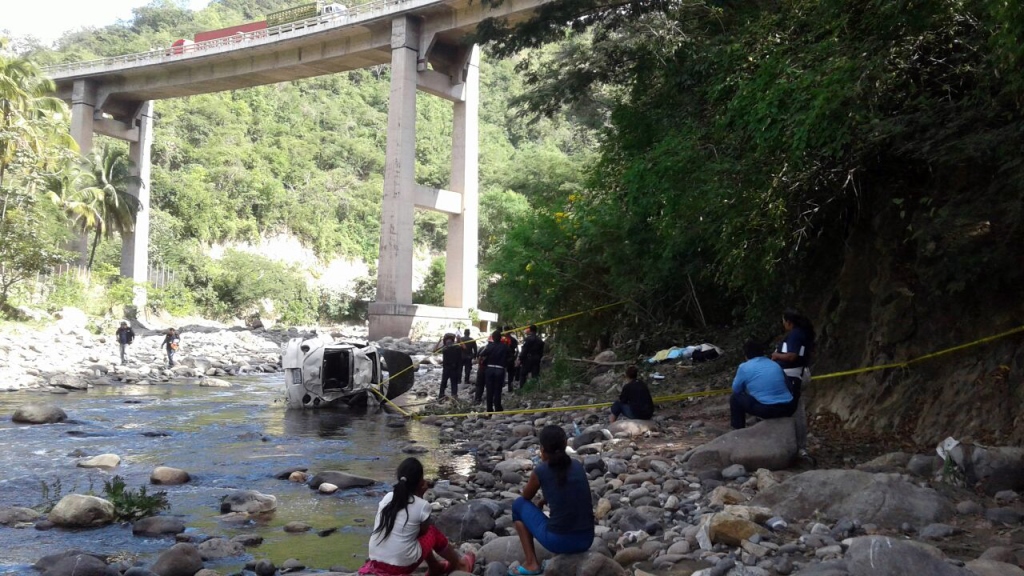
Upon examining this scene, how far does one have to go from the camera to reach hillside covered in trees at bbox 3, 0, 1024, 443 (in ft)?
26.7

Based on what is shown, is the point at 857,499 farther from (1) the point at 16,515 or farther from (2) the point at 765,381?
(1) the point at 16,515

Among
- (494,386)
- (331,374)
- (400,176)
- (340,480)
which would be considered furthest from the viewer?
(400,176)

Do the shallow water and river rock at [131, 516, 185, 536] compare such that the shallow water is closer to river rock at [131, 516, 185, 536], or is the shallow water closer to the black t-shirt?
river rock at [131, 516, 185, 536]

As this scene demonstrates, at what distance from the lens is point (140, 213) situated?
2016 inches

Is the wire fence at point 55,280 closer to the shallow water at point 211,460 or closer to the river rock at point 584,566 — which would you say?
the shallow water at point 211,460

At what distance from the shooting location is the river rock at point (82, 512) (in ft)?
26.3

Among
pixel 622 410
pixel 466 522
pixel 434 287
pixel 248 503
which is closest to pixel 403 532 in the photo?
pixel 466 522

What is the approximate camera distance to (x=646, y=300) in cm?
1692

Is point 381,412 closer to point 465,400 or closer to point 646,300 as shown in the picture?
point 465,400

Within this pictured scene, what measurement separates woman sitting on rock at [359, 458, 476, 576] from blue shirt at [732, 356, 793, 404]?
4189mm

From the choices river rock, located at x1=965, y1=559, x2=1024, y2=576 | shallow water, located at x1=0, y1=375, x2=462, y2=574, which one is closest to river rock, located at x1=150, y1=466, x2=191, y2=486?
shallow water, located at x1=0, y1=375, x2=462, y2=574

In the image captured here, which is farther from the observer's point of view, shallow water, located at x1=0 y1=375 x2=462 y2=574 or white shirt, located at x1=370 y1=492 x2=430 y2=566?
shallow water, located at x1=0 y1=375 x2=462 y2=574

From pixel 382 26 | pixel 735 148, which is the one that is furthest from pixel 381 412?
pixel 382 26

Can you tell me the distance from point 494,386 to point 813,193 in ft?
24.3
